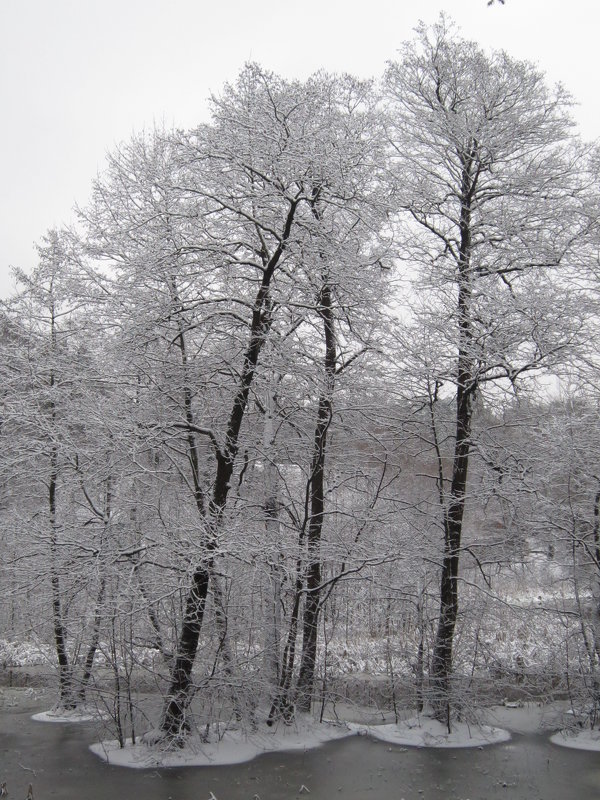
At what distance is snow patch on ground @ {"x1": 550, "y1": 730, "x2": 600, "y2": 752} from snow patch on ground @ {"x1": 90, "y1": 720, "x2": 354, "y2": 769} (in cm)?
284

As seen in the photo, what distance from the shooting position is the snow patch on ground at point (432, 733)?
921 cm

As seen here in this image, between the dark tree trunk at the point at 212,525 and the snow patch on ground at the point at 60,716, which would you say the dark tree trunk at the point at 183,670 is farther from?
the snow patch on ground at the point at 60,716

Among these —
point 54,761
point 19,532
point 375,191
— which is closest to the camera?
point 54,761

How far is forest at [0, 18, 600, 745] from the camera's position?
8562 millimetres

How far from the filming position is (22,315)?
12461 millimetres

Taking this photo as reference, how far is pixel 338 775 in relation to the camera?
791 centimetres

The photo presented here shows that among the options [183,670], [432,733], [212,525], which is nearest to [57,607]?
[183,670]

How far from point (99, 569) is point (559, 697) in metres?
7.60

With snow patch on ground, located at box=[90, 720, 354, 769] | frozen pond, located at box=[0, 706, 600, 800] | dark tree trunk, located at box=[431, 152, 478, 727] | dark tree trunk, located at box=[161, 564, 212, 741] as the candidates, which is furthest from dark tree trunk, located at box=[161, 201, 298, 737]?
dark tree trunk, located at box=[431, 152, 478, 727]

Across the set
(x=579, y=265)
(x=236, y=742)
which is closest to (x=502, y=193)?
(x=579, y=265)

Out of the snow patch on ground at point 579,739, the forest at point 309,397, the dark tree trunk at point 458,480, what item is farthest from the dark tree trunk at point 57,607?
the snow patch on ground at point 579,739

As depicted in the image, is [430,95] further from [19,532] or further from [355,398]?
[19,532]

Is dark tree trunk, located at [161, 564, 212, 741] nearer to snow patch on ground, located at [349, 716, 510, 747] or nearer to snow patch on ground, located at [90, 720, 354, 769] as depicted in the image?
snow patch on ground, located at [90, 720, 354, 769]

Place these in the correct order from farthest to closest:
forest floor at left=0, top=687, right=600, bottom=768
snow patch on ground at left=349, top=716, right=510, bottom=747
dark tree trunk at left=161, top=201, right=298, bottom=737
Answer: snow patch on ground at left=349, top=716, right=510, bottom=747
forest floor at left=0, top=687, right=600, bottom=768
dark tree trunk at left=161, top=201, right=298, bottom=737
